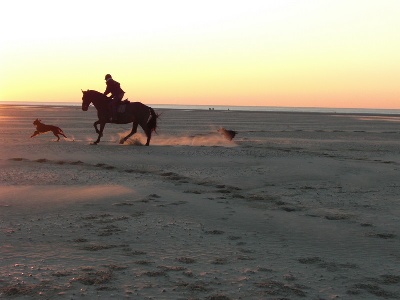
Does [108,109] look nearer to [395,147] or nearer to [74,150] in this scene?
[74,150]

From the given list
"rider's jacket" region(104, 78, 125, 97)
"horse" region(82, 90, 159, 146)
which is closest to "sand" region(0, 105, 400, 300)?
"horse" region(82, 90, 159, 146)

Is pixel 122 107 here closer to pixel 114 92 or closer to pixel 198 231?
pixel 114 92

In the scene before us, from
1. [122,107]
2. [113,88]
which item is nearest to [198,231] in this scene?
[122,107]

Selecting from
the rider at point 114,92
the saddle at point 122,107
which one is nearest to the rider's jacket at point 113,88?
the rider at point 114,92

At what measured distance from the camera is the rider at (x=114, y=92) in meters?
19.5

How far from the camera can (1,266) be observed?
5.26 metres

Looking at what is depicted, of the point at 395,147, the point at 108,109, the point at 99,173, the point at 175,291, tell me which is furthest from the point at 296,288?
the point at 395,147

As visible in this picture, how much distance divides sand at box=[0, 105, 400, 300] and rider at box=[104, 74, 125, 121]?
616 cm

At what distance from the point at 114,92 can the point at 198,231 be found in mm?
13448

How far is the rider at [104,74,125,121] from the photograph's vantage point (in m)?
19.5

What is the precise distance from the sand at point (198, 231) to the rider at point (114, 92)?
6.16 meters

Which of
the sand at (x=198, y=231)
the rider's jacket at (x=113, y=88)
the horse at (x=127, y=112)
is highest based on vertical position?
the rider's jacket at (x=113, y=88)

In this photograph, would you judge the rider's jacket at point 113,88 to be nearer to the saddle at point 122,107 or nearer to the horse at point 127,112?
the horse at point 127,112

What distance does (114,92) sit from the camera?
1961 cm
